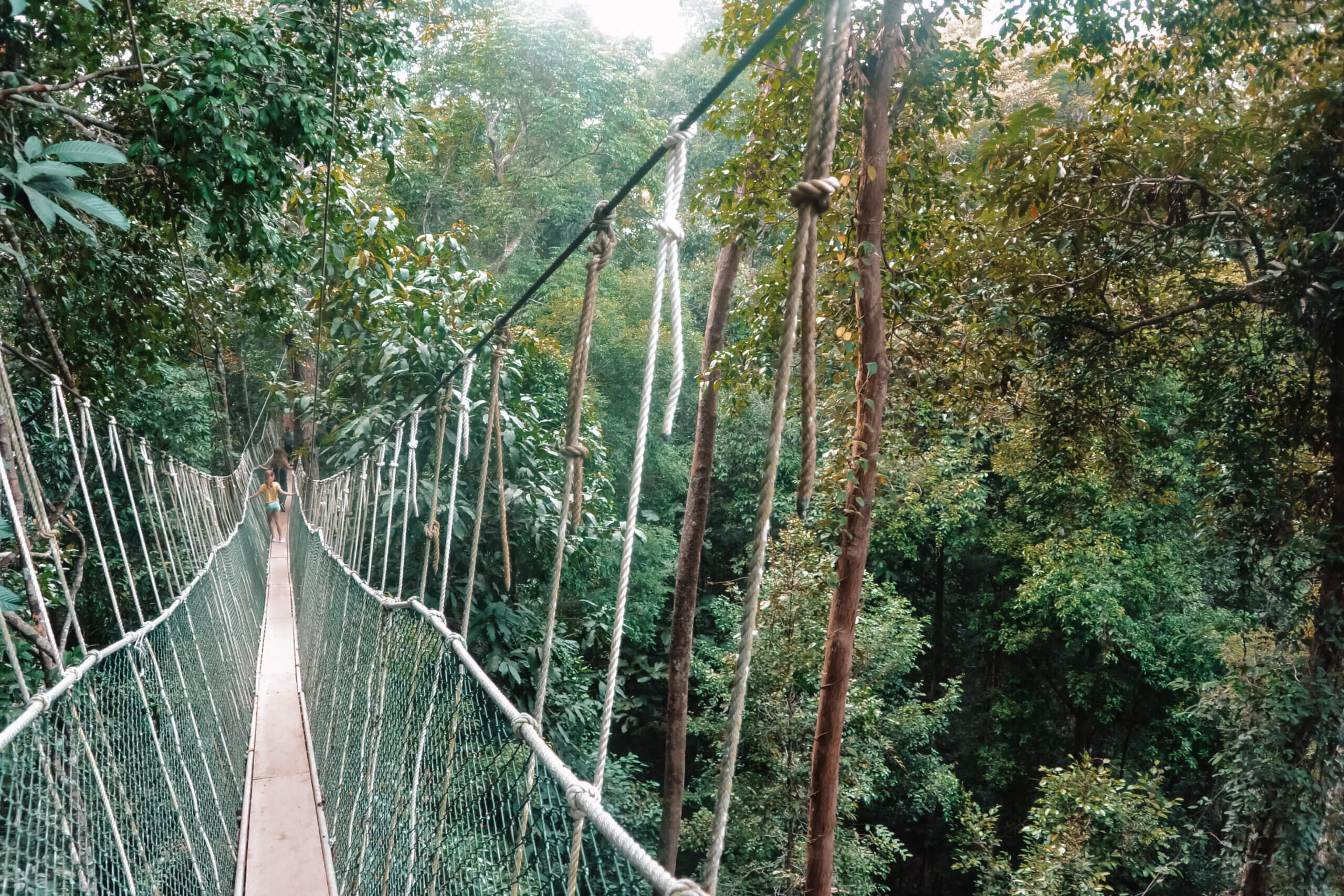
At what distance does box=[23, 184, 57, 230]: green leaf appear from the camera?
3.18ft

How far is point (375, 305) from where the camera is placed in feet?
12.3

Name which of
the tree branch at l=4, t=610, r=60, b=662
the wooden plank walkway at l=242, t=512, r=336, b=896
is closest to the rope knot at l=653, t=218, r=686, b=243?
the tree branch at l=4, t=610, r=60, b=662

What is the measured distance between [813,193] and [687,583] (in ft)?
14.7

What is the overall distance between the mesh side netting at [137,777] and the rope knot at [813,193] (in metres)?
1.17

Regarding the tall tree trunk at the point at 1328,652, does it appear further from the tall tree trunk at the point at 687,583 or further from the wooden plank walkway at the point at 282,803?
the wooden plank walkway at the point at 282,803

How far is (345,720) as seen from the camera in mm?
2303

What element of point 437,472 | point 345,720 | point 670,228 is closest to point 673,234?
point 670,228

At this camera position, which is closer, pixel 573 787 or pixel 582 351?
pixel 573 787

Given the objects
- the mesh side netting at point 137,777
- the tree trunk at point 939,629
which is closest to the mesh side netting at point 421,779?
the mesh side netting at point 137,777

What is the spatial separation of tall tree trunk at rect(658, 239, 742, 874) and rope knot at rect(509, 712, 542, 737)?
3.86 metres

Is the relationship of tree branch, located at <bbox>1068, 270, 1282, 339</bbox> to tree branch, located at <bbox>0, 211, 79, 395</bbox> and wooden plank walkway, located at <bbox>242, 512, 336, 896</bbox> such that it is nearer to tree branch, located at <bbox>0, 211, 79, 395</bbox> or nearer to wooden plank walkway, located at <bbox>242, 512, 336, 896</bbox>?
wooden plank walkway, located at <bbox>242, 512, 336, 896</bbox>

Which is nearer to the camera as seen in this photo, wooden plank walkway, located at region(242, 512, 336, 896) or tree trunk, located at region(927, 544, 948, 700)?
wooden plank walkway, located at region(242, 512, 336, 896)

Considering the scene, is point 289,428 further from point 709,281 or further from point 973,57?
point 973,57

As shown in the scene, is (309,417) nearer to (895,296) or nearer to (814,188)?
(895,296)
